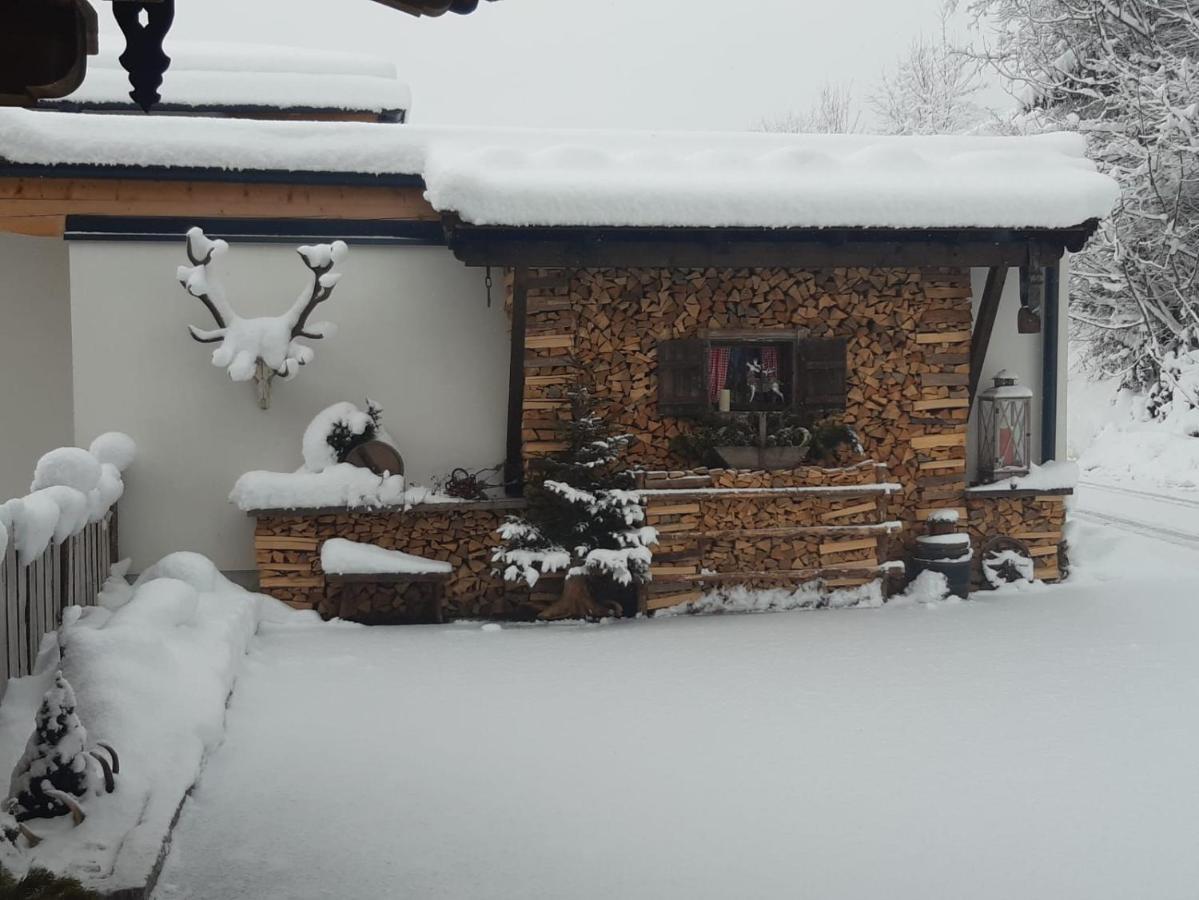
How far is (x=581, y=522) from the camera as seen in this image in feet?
24.6

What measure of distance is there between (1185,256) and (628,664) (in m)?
14.0

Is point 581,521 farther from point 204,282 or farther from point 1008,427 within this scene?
point 1008,427

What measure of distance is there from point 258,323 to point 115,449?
51.8 inches

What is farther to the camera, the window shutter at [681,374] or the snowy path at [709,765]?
the window shutter at [681,374]

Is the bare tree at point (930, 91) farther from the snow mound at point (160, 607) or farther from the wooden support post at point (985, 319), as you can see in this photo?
the snow mound at point (160, 607)

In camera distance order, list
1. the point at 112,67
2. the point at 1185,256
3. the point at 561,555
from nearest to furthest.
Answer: the point at 561,555 < the point at 112,67 < the point at 1185,256

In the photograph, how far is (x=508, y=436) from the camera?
8.09 metres

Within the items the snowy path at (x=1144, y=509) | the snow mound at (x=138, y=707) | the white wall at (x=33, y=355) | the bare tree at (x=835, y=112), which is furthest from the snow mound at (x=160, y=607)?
the bare tree at (x=835, y=112)

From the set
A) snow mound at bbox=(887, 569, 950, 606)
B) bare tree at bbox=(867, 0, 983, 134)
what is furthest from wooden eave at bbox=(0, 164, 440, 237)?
bare tree at bbox=(867, 0, 983, 134)

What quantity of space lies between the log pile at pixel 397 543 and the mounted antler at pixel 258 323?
1.05 meters

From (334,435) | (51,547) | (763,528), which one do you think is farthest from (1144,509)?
(51,547)

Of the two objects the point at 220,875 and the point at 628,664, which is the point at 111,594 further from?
the point at 220,875

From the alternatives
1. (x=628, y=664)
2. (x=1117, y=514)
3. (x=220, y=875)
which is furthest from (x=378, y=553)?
(x=1117, y=514)

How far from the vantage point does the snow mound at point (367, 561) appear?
24.2ft
